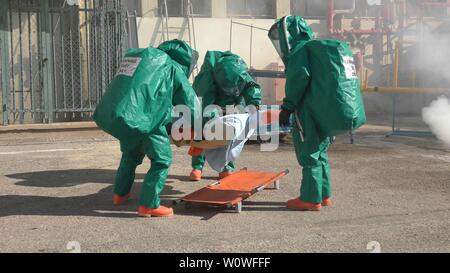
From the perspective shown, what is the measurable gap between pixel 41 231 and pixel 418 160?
18.7 feet

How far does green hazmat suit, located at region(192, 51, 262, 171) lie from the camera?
22.1 ft

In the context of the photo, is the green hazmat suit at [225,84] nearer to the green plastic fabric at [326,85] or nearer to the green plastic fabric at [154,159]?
the green plastic fabric at [326,85]

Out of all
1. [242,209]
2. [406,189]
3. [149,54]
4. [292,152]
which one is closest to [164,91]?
[149,54]

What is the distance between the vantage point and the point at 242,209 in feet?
18.5

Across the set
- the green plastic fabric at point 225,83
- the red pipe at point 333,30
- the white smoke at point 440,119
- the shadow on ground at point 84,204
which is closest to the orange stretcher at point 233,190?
the shadow on ground at point 84,204

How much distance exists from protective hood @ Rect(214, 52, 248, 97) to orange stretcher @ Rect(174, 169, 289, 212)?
1.01 metres

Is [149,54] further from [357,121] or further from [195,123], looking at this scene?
[357,121]

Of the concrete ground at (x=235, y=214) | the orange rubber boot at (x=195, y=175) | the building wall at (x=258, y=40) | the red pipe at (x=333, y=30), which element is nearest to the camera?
the concrete ground at (x=235, y=214)

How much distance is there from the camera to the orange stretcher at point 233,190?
18.0 feet

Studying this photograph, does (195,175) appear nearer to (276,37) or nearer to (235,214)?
(235,214)

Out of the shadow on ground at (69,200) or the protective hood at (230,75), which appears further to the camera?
the protective hood at (230,75)

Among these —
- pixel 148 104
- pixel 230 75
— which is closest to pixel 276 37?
pixel 230 75

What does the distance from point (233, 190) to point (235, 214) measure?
60 centimetres

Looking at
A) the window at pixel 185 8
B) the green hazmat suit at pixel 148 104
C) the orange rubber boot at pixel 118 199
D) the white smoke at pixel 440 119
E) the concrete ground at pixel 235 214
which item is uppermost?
the window at pixel 185 8
